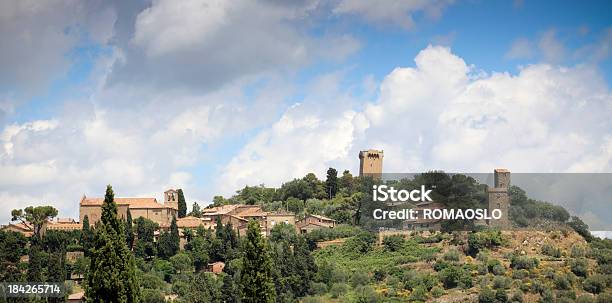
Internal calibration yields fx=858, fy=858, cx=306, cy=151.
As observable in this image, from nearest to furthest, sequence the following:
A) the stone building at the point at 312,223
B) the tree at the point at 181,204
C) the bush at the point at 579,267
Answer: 1. the bush at the point at 579,267
2. the stone building at the point at 312,223
3. the tree at the point at 181,204

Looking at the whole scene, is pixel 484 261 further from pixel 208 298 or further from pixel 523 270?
pixel 208 298

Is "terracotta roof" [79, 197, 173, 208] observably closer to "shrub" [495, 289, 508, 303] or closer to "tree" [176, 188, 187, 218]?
"tree" [176, 188, 187, 218]

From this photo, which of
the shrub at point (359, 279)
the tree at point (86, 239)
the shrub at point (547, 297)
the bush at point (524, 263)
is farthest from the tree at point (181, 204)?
the shrub at point (547, 297)

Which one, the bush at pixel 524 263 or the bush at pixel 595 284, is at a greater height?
the bush at pixel 524 263

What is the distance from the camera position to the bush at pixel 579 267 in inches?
2298

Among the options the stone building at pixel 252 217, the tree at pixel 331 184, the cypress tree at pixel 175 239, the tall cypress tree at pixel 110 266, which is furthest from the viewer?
the tree at pixel 331 184

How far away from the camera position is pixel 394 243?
228 feet

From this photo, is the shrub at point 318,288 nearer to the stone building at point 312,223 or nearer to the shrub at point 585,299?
the shrub at point 585,299

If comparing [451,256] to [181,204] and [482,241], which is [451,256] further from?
[181,204]

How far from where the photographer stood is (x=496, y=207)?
66750 mm

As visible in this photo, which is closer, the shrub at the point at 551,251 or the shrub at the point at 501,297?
the shrub at the point at 501,297

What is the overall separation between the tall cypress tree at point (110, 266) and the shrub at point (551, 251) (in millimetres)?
41701

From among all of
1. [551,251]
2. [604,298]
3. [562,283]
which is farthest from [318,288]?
[604,298]

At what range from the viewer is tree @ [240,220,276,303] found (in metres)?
32.3
